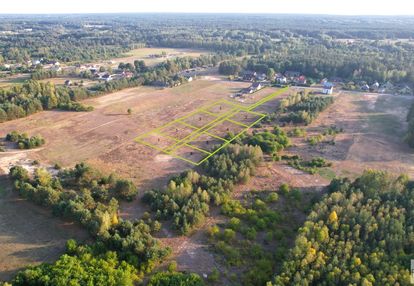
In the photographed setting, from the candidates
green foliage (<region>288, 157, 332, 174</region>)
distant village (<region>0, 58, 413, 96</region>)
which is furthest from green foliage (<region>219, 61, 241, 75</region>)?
green foliage (<region>288, 157, 332, 174</region>)

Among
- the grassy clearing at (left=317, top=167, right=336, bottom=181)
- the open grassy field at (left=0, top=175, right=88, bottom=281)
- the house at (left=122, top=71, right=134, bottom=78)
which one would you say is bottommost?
the open grassy field at (left=0, top=175, right=88, bottom=281)

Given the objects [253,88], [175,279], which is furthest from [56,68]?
[175,279]

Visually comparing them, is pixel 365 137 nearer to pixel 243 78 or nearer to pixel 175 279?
pixel 175 279

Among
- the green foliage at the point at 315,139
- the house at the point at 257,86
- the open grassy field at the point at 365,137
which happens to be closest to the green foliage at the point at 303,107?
the open grassy field at the point at 365,137

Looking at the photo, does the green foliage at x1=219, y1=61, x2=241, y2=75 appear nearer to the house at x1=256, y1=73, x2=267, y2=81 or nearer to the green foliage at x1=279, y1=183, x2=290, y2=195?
the house at x1=256, y1=73, x2=267, y2=81

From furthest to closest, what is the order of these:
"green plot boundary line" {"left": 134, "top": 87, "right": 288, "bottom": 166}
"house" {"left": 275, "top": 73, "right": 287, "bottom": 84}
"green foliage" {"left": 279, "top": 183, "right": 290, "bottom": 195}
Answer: "house" {"left": 275, "top": 73, "right": 287, "bottom": 84}, "green plot boundary line" {"left": 134, "top": 87, "right": 288, "bottom": 166}, "green foliage" {"left": 279, "top": 183, "right": 290, "bottom": 195}
